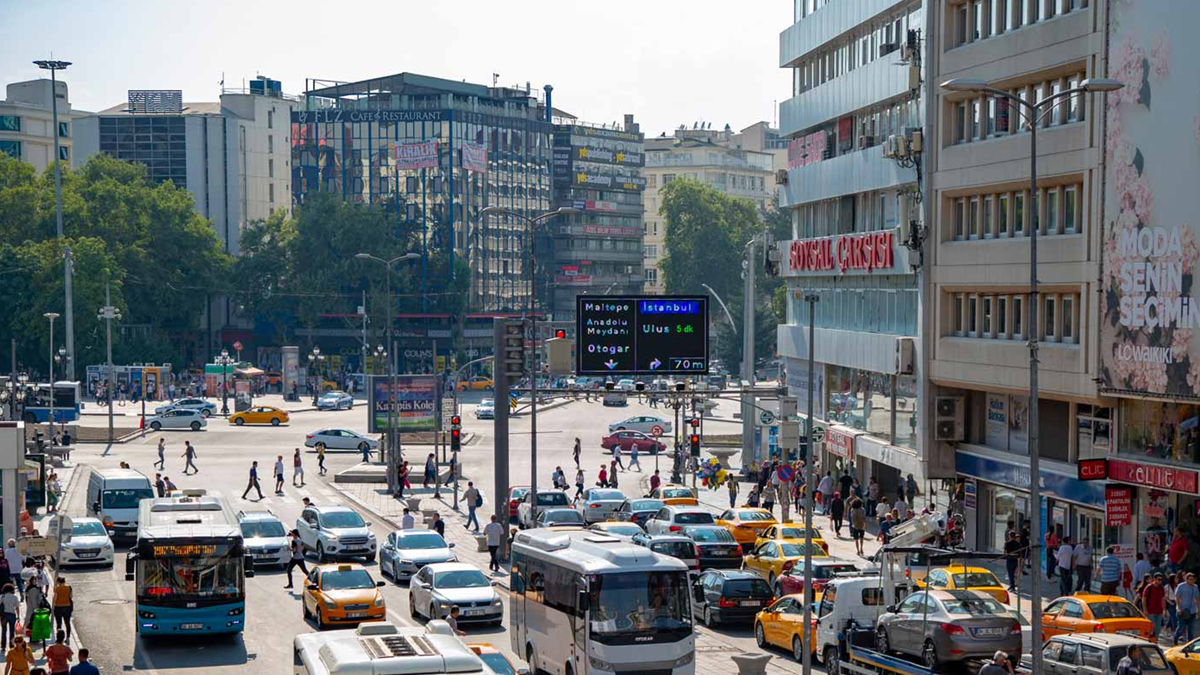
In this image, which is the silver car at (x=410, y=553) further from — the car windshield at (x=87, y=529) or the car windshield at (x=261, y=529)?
the car windshield at (x=87, y=529)

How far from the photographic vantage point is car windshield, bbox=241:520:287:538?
42.2 meters

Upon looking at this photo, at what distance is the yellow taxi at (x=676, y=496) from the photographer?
164ft

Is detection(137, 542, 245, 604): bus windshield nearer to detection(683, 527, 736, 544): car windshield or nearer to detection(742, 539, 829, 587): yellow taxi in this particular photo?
detection(742, 539, 829, 587): yellow taxi

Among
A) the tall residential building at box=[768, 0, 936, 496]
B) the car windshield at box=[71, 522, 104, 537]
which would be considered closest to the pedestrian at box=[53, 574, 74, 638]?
the car windshield at box=[71, 522, 104, 537]

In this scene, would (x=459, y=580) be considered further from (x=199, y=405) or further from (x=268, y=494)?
(x=199, y=405)

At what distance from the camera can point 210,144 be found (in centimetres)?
14150

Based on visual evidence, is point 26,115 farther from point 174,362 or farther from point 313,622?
point 313,622

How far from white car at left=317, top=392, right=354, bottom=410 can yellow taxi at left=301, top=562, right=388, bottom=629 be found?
70.0 m

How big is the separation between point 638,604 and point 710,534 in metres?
16.2

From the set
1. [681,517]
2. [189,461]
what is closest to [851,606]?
[681,517]

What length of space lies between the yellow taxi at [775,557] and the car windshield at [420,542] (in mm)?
7890

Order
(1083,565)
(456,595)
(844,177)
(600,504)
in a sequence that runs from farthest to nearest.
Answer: (844,177) < (600,504) < (1083,565) < (456,595)

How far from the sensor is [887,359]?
48.4 meters

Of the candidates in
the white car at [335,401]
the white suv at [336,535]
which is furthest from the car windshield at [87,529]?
the white car at [335,401]
